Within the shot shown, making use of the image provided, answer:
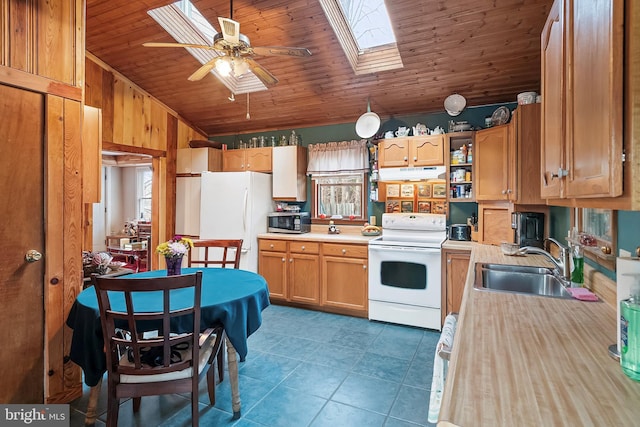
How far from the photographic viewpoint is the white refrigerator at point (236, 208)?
4070mm

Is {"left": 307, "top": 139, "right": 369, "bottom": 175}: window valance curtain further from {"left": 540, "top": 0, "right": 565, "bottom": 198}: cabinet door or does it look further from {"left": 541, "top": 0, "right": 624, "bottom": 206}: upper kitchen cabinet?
{"left": 541, "top": 0, "right": 624, "bottom": 206}: upper kitchen cabinet

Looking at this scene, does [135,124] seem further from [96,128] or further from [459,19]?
[459,19]

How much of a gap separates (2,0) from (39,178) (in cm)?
98

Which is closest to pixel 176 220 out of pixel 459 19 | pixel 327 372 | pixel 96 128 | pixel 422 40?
pixel 96 128

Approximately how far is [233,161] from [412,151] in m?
2.53

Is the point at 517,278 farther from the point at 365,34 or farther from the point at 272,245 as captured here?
the point at 272,245

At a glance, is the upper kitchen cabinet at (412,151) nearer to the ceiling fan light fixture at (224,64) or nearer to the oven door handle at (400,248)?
the oven door handle at (400,248)

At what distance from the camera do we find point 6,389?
185 cm

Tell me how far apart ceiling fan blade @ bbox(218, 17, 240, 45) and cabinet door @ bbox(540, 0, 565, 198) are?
1.74m

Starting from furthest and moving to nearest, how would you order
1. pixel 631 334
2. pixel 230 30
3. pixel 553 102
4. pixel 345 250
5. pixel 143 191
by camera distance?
pixel 143 191 → pixel 345 250 → pixel 230 30 → pixel 553 102 → pixel 631 334

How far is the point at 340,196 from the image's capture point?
437 cm

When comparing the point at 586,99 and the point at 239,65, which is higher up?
the point at 239,65

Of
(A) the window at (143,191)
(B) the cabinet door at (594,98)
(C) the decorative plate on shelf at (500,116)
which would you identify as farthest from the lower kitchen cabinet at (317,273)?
(A) the window at (143,191)

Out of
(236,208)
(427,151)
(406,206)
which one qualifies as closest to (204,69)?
(236,208)
